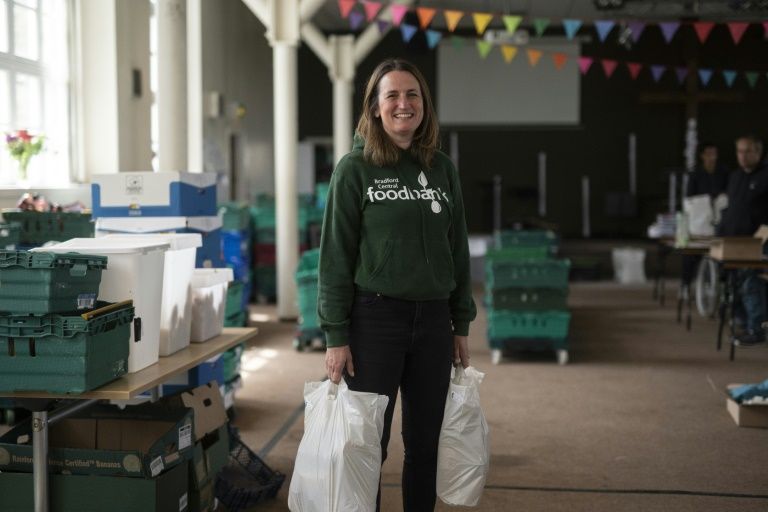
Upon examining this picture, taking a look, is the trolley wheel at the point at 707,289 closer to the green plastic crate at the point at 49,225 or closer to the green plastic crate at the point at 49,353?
the green plastic crate at the point at 49,225

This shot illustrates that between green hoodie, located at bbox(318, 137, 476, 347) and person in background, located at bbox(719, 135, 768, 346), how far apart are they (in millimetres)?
5438

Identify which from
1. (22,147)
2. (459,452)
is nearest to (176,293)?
(459,452)

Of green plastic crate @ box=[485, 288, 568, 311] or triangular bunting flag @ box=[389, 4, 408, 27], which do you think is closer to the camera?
green plastic crate @ box=[485, 288, 568, 311]

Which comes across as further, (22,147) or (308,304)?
(308,304)

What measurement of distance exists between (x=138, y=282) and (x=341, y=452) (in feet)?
3.08

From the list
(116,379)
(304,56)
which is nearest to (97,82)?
(116,379)

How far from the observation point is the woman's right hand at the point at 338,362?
2.64 meters

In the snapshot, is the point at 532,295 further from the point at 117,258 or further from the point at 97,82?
the point at 117,258

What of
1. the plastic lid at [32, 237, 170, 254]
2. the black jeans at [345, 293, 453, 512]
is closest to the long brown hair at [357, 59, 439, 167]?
the black jeans at [345, 293, 453, 512]

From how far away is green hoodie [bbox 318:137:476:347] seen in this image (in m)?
2.60

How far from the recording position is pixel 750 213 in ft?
25.5

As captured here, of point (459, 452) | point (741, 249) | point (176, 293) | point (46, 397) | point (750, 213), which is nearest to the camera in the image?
point (46, 397)

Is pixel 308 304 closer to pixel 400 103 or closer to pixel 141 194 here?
pixel 141 194

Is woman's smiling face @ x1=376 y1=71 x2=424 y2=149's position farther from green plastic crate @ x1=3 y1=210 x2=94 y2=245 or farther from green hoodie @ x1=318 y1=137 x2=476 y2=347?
green plastic crate @ x1=3 y1=210 x2=94 y2=245
